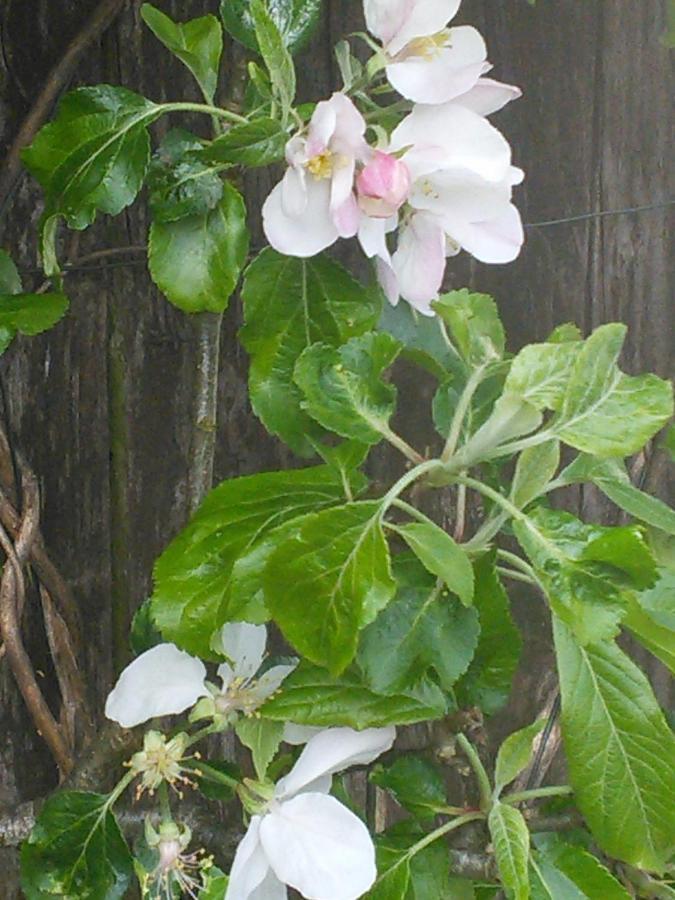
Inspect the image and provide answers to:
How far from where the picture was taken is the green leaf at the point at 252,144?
52 centimetres

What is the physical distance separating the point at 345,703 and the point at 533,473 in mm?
144

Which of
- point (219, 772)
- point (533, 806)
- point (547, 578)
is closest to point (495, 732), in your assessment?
point (533, 806)

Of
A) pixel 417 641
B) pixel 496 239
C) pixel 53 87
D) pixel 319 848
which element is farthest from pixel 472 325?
pixel 53 87

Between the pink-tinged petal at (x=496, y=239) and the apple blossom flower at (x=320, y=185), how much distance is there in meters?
0.06

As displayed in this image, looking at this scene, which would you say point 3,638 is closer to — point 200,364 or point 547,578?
point 200,364

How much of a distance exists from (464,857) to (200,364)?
1.07ft

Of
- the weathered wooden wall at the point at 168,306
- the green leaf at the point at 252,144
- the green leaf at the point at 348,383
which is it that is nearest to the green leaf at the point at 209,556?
the green leaf at the point at 348,383

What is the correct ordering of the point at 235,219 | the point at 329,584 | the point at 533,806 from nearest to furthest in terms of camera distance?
1. the point at 329,584
2. the point at 235,219
3. the point at 533,806

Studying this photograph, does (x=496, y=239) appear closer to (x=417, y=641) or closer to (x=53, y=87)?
(x=417, y=641)

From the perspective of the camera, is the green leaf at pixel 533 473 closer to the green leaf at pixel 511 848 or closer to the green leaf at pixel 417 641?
the green leaf at pixel 417 641

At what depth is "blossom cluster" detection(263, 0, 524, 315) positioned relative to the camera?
1.66 ft

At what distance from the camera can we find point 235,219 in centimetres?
59

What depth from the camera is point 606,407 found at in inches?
20.4

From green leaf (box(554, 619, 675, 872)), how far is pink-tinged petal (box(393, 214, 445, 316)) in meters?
0.18
